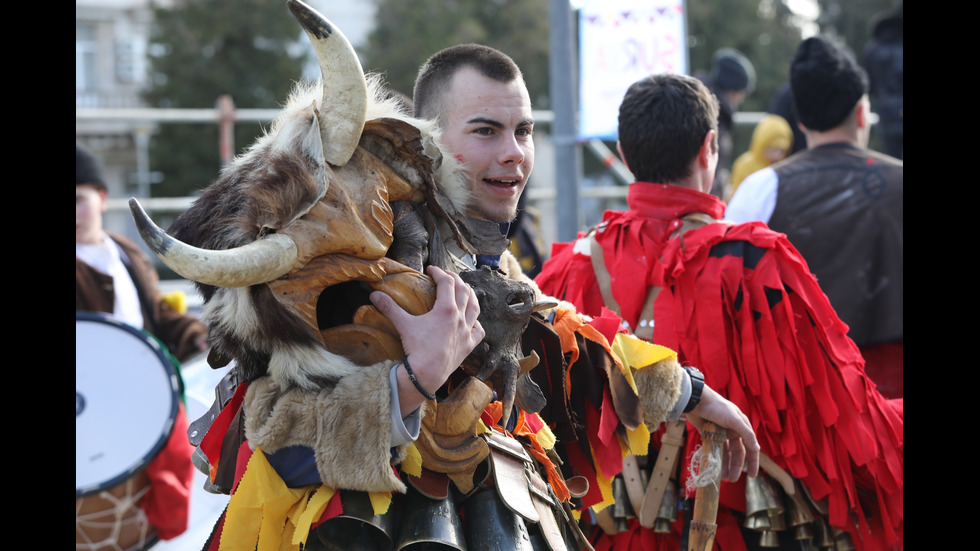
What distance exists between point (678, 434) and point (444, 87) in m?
1.39

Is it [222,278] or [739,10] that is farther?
[739,10]

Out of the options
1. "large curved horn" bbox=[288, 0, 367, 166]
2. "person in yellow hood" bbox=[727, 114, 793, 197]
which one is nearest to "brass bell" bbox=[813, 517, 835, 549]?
"large curved horn" bbox=[288, 0, 367, 166]

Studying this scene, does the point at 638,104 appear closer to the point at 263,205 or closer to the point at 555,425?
the point at 555,425

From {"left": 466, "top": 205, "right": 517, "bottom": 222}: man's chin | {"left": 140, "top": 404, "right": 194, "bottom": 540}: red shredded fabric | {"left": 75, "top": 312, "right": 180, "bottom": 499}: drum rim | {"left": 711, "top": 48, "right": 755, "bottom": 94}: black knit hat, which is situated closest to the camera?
{"left": 466, "top": 205, "right": 517, "bottom": 222}: man's chin

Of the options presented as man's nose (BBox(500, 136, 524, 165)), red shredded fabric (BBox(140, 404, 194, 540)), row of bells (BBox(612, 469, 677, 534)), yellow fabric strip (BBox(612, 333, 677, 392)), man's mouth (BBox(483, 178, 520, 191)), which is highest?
man's nose (BBox(500, 136, 524, 165))

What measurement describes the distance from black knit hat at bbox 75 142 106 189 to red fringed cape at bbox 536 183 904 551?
3.35 m

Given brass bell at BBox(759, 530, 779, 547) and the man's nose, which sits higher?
the man's nose

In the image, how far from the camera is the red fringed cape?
2.97m

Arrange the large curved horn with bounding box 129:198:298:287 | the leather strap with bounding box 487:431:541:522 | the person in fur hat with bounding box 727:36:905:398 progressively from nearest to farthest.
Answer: the large curved horn with bounding box 129:198:298:287
the leather strap with bounding box 487:431:541:522
the person in fur hat with bounding box 727:36:905:398

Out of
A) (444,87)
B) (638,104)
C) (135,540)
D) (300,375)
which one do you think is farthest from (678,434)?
(135,540)

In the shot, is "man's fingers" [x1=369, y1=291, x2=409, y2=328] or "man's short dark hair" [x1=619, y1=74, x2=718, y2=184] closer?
"man's fingers" [x1=369, y1=291, x2=409, y2=328]

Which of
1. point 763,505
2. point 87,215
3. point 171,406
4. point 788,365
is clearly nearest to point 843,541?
point 763,505

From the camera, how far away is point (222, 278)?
1.61 metres

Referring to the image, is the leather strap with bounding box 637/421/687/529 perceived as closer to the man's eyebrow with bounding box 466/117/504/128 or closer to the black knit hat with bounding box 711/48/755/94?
the man's eyebrow with bounding box 466/117/504/128
